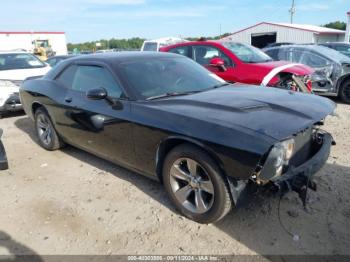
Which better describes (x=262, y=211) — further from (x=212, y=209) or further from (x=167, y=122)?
(x=167, y=122)

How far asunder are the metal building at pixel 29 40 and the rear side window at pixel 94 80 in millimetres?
36461

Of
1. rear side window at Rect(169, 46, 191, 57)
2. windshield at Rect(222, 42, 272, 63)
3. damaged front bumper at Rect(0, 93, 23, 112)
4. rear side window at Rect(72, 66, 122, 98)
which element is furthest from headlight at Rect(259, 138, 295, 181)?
damaged front bumper at Rect(0, 93, 23, 112)

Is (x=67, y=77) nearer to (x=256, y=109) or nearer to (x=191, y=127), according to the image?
(x=191, y=127)

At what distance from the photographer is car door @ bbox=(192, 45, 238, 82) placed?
6953 millimetres

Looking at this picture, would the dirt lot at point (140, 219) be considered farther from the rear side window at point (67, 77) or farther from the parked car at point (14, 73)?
the parked car at point (14, 73)

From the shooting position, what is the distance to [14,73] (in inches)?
323

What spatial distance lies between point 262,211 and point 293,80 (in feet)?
13.3

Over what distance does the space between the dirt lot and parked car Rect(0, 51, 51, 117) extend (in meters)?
3.60

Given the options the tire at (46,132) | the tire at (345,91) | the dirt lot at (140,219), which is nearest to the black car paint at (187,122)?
the dirt lot at (140,219)

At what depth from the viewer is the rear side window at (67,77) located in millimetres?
4572

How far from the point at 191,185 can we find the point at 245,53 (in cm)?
499

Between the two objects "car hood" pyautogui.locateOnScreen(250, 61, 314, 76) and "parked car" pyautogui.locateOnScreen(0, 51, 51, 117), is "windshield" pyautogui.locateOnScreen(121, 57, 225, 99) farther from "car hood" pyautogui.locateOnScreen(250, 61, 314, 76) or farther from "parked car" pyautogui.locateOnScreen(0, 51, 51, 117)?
"parked car" pyautogui.locateOnScreen(0, 51, 51, 117)

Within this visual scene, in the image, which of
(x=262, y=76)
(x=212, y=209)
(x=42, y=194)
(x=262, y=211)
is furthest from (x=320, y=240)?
(x=262, y=76)

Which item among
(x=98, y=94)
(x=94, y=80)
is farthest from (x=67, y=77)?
(x=98, y=94)
